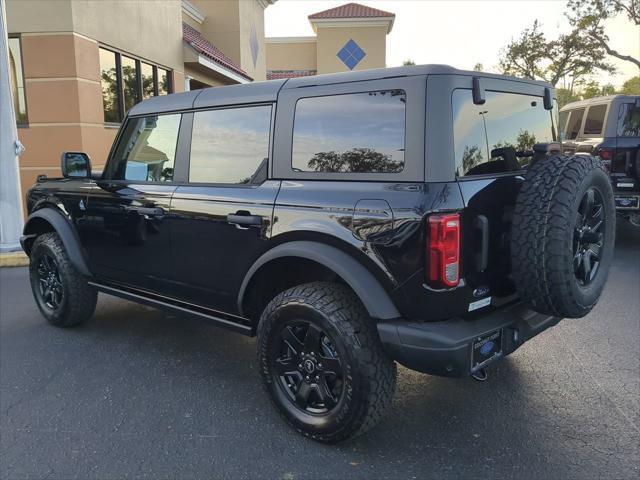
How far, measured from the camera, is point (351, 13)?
27.8m

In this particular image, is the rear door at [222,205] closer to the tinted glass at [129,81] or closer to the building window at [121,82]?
the building window at [121,82]

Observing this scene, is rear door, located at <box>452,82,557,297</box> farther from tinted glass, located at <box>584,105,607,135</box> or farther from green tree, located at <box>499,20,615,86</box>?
green tree, located at <box>499,20,615,86</box>

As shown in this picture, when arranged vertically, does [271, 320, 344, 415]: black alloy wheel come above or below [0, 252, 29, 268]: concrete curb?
above

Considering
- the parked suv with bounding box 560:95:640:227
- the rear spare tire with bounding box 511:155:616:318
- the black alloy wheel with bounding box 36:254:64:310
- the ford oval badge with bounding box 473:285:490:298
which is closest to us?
the rear spare tire with bounding box 511:155:616:318

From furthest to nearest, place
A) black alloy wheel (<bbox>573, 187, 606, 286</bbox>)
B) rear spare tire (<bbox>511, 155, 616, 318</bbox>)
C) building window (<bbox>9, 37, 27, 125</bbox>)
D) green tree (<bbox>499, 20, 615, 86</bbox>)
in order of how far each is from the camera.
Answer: green tree (<bbox>499, 20, 615, 86</bbox>)
building window (<bbox>9, 37, 27, 125</bbox>)
black alloy wheel (<bbox>573, 187, 606, 286</bbox>)
rear spare tire (<bbox>511, 155, 616, 318</bbox>)

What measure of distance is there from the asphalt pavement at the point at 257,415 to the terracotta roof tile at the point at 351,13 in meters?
25.2

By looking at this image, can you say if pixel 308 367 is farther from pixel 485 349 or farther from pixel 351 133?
pixel 351 133

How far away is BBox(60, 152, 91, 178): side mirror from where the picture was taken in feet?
14.5

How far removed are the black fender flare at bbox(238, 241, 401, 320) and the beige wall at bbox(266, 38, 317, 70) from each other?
Result: 92.0ft

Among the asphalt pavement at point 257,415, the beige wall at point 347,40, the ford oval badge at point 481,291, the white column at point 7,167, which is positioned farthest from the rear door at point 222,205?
the beige wall at point 347,40

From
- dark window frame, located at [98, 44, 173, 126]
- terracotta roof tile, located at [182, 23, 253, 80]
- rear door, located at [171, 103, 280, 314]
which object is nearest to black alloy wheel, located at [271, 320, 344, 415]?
rear door, located at [171, 103, 280, 314]

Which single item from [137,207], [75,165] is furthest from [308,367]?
[75,165]

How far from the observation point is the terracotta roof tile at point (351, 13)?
2711 cm

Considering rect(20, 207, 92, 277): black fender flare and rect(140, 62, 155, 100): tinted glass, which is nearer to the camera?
rect(20, 207, 92, 277): black fender flare
